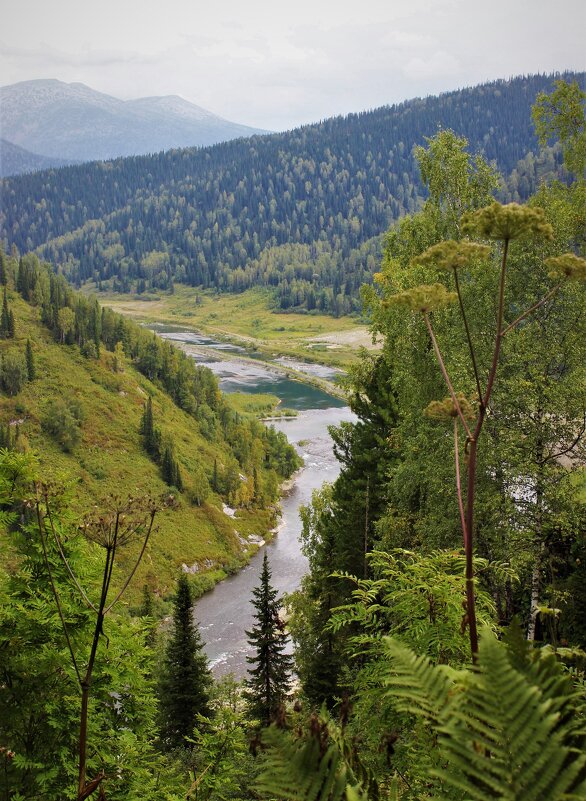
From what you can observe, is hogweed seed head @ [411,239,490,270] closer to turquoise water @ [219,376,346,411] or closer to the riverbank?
the riverbank

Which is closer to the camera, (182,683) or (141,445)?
(182,683)

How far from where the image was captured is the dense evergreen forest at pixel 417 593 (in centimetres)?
249

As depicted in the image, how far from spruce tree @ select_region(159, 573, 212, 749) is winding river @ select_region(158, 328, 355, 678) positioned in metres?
13.3

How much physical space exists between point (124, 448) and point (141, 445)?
2548 mm

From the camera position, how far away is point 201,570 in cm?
6381

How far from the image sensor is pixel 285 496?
267 ft

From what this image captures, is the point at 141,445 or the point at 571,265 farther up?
the point at 571,265

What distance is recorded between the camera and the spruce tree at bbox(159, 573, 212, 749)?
90.4ft

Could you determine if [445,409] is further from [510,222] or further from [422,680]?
[422,680]

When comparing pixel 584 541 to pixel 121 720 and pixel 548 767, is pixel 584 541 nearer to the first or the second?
pixel 121 720

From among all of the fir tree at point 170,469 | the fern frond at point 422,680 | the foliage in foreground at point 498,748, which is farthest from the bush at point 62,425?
the foliage in foreground at point 498,748

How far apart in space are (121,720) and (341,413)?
9457 centimetres

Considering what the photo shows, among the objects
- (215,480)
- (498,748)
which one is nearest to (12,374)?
(215,480)

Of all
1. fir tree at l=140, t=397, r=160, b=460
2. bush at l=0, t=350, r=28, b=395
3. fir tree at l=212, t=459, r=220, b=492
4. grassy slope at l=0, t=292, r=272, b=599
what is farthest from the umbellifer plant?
fir tree at l=212, t=459, r=220, b=492
